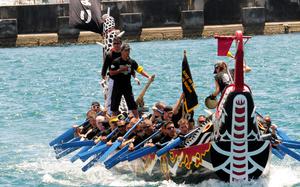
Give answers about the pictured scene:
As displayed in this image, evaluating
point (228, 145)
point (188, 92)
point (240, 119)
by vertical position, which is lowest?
point (228, 145)

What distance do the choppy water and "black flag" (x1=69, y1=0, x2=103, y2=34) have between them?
2732 mm

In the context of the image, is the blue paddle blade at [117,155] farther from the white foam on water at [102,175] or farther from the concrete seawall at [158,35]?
the concrete seawall at [158,35]

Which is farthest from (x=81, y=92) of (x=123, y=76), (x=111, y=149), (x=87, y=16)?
(x=111, y=149)

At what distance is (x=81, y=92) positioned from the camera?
33688mm

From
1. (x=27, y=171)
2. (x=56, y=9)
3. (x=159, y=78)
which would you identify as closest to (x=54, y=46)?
(x=56, y=9)

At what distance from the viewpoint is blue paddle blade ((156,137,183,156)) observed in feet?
46.6

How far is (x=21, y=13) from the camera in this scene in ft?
165

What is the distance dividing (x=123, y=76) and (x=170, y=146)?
336 cm

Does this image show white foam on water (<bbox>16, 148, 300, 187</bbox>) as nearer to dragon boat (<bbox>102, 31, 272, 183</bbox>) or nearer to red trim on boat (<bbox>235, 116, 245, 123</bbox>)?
dragon boat (<bbox>102, 31, 272, 183</bbox>)

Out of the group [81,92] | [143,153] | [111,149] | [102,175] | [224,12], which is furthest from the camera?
[224,12]

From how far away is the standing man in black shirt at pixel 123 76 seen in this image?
1712 cm

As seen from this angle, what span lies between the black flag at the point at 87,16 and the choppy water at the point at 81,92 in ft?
8.96

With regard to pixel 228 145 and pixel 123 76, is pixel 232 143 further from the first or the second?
pixel 123 76

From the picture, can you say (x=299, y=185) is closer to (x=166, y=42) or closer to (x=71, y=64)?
(x=71, y=64)
